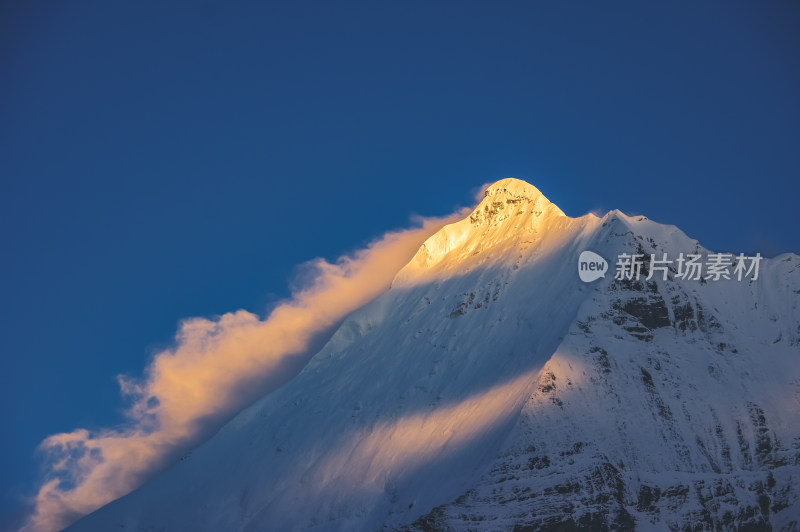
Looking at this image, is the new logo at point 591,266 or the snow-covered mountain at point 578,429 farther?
the new logo at point 591,266

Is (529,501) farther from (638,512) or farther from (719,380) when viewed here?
(719,380)

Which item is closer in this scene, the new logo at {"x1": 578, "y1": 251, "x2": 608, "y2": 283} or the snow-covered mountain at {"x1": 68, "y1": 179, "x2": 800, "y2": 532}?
the snow-covered mountain at {"x1": 68, "y1": 179, "x2": 800, "y2": 532}

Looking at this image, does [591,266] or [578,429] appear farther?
[591,266]

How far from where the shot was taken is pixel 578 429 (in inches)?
6004

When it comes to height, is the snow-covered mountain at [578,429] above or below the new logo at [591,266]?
below

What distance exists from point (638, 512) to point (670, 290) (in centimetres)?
5425

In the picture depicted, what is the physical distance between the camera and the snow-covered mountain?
14575 cm

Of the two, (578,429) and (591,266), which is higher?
(591,266)

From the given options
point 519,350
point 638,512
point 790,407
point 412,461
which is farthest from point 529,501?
point 790,407

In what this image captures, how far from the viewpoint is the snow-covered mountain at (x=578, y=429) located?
146 metres

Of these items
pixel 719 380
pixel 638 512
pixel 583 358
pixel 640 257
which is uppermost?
pixel 640 257

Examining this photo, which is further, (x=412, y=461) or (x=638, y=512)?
(x=412, y=461)

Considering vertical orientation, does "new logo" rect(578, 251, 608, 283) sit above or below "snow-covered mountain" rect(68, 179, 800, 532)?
above

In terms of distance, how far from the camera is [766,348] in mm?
179000
